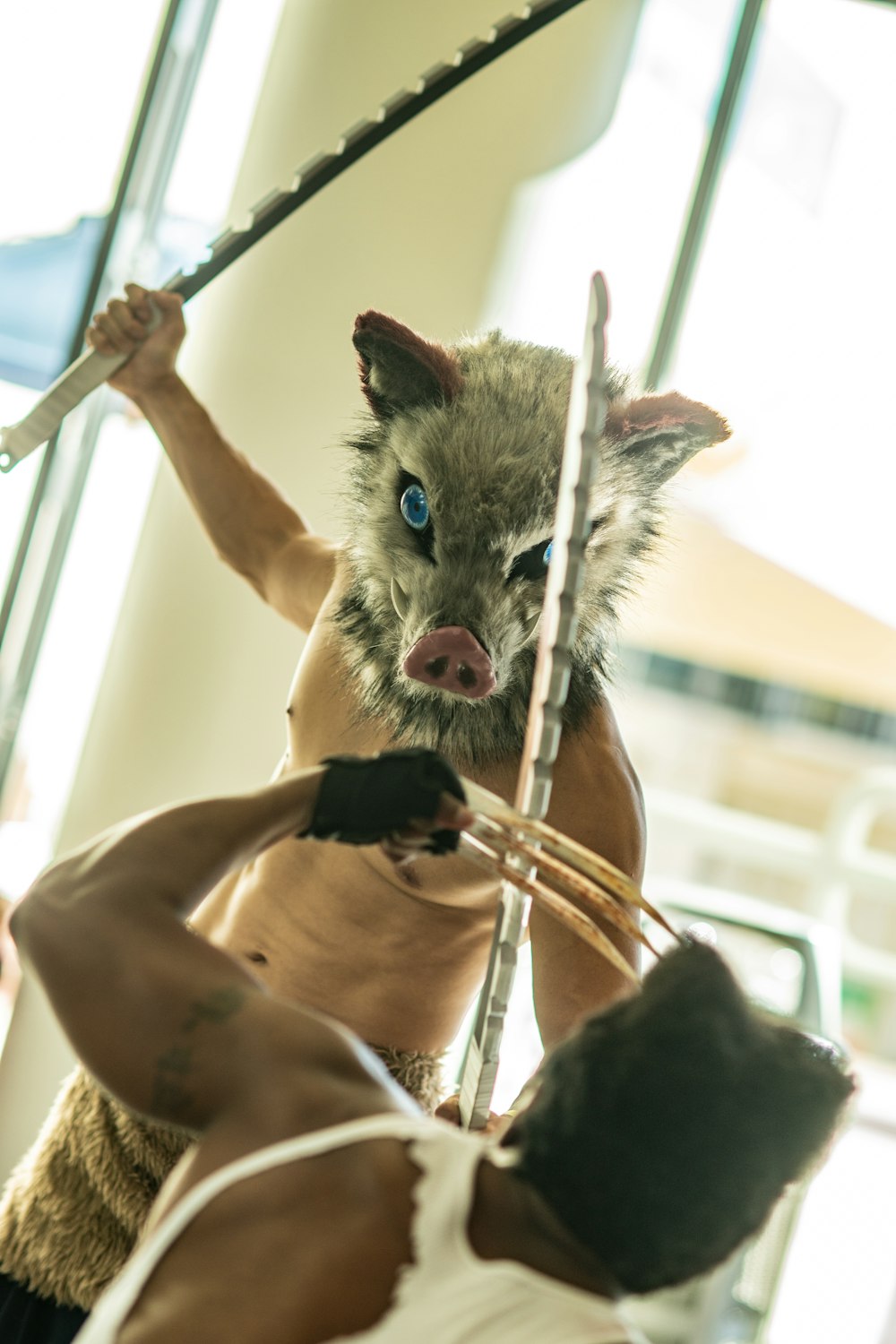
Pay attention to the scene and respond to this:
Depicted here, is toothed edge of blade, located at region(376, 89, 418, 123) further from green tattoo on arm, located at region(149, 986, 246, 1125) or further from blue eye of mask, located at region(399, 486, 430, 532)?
green tattoo on arm, located at region(149, 986, 246, 1125)

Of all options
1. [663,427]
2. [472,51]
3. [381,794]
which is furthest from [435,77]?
[381,794]

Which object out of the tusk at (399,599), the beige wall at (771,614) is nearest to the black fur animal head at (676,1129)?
the tusk at (399,599)

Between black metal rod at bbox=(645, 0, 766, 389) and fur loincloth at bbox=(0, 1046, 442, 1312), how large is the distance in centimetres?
150

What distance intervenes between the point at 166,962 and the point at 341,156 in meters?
0.94

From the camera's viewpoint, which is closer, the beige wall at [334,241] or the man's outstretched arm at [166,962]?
the man's outstretched arm at [166,962]

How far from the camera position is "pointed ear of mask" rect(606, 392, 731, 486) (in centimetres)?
104

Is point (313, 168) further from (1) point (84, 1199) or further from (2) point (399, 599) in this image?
(1) point (84, 1199)

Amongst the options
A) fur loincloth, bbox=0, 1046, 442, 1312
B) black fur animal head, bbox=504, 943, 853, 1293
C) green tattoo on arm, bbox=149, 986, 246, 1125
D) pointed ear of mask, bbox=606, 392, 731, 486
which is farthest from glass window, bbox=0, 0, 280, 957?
black fur animal head, bbox=504, 943, 853, 1293

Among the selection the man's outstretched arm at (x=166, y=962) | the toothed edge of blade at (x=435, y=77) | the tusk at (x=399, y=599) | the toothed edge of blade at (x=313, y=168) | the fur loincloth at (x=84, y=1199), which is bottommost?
the fur loincloth at (x=84, y=1199)

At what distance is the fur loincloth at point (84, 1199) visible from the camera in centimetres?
110

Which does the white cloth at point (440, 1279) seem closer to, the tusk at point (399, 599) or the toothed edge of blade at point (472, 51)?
the tusk at point (399, 599)

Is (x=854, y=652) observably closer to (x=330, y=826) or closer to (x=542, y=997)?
(x=542, y=997)

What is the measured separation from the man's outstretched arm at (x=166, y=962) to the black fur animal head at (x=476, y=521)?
0.67 feet

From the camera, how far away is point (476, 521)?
39.3 inches
